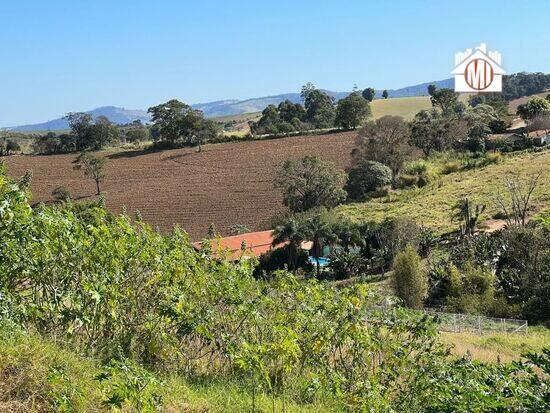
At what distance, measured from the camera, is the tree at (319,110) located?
9225cm

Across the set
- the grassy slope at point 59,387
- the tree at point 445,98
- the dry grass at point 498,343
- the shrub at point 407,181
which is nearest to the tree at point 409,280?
the dry grass at point 498,343

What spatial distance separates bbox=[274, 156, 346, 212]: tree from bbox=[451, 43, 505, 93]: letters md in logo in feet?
74.1

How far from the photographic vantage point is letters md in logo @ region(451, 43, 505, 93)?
59.0ft

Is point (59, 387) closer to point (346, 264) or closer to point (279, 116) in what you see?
point (346, 264)

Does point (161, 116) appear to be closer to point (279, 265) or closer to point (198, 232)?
point (198, 232)

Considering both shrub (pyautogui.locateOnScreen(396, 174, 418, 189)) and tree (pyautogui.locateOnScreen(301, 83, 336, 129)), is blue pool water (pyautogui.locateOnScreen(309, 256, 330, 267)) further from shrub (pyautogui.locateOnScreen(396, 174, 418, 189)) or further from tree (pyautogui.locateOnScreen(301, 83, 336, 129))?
tree (pyautogui.locateOnScreen(301, 83, 336, 129))

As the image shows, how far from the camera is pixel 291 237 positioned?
27.8 meters

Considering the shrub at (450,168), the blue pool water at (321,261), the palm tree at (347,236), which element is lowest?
the blue pool water at (321,261)

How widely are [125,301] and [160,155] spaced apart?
225ft

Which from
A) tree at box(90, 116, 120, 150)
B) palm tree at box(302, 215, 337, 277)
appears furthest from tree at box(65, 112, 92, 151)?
palm tree at box(302, 215, 337, 277)

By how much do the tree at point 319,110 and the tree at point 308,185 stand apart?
160 feet

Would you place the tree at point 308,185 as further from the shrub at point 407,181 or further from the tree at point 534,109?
the tree at point 534,109

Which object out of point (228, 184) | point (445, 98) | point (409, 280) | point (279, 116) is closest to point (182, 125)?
point (228, 184)

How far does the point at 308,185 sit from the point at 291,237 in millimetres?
14412
